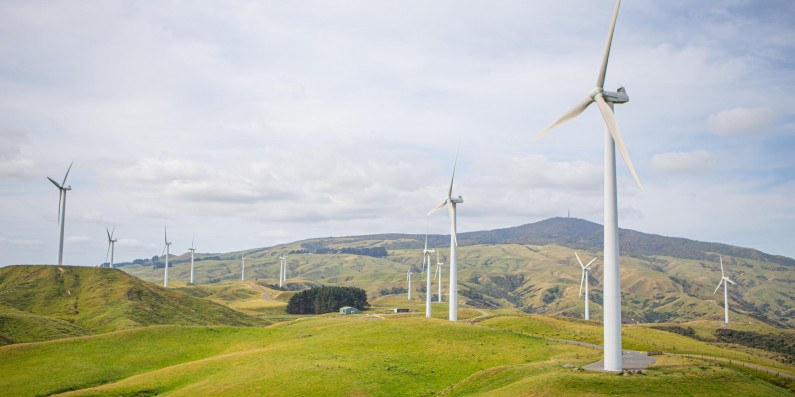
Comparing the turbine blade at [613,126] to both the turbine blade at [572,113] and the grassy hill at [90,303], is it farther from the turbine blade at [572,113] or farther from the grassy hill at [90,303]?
Answer: the grassy hill at [90,303]

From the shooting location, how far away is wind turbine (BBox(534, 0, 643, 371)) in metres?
47.6

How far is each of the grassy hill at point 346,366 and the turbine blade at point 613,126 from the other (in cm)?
1964

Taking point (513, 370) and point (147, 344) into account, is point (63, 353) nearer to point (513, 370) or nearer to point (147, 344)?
point (147, 344)

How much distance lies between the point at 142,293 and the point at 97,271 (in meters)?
23.0

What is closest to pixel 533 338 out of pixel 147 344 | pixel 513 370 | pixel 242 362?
pixel 513 370

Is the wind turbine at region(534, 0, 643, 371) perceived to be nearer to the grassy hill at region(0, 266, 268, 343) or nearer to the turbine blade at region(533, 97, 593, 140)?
the turbine blade at region(533, 97, 593, 140)

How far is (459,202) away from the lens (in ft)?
360

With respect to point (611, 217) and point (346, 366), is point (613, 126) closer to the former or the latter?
point (611, 217)

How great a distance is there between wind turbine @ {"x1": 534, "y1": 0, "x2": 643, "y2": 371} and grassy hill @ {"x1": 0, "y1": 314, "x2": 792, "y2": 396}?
3.59 m

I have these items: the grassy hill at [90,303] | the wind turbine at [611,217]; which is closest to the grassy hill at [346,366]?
the wind turbine at [611,217]

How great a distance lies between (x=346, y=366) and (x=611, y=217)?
37112 millimetres

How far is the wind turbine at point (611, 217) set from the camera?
47.6 meters

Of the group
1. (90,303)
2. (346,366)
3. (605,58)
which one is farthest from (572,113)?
(90,303)

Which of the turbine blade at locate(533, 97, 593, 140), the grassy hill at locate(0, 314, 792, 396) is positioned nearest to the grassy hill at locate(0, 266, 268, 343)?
the grassy hill at locate(0, 314, 792, 396)
